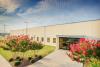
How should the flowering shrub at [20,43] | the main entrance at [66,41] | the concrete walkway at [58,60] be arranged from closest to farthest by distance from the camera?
the flowering shrub at [20,43]
the concrete walkway at [58,60]
the main entrance at [66,41]

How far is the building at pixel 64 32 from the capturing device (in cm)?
368

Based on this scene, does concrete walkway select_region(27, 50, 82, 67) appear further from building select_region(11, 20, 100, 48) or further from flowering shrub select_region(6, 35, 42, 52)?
flowering shrub select_region(6, 35, 42, 52)

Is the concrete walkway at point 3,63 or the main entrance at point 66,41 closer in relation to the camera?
the concrete walkway at point 3,63

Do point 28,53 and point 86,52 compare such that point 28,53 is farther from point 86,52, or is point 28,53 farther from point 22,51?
point 86,52

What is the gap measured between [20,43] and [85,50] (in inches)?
→ 48.6

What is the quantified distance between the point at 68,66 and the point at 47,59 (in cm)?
43

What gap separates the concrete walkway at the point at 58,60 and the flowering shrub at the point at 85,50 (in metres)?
0.11

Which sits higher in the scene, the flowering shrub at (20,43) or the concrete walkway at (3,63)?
the flowering shrub at (20,43)

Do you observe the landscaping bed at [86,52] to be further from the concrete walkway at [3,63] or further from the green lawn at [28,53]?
the concrete walkway at [3,63]

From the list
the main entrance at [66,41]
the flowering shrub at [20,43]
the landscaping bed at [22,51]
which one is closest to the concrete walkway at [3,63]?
the landscaping bed at [22,51]

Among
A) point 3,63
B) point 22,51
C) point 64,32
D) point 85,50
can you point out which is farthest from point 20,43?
point 85,50

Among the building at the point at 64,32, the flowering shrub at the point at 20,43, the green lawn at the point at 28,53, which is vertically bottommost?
the green lawn at the point at 28,53

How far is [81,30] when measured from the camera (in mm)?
3889

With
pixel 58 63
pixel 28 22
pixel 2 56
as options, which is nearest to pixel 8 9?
pixel 28 22
